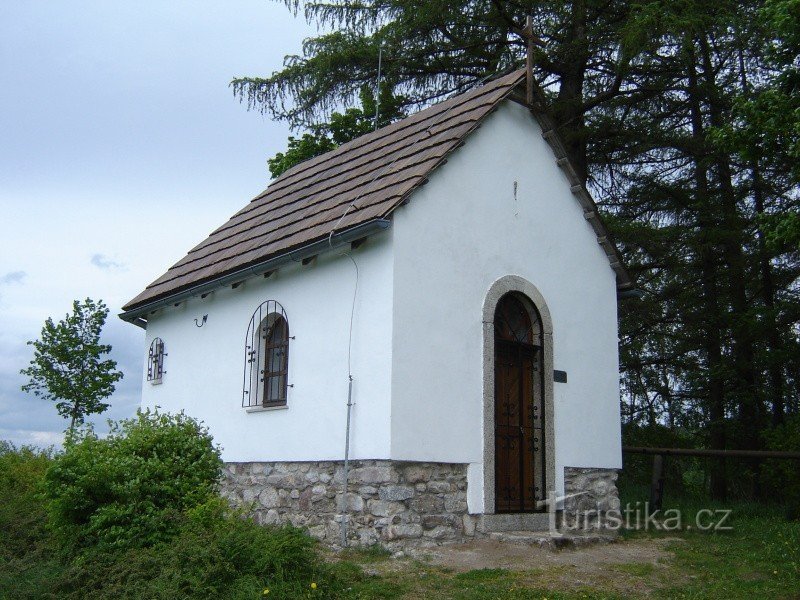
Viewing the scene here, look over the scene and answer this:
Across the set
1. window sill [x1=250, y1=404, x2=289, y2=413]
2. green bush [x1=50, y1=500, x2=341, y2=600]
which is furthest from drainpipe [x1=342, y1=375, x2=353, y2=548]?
window sill [x1=250, y1=404, x2=289, y2=413]

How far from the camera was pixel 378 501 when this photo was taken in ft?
31.9

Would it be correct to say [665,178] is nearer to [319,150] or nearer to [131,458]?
[319,150]

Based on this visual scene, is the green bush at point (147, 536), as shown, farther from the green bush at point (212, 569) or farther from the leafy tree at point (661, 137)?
the leafy tree at point (661, 137)

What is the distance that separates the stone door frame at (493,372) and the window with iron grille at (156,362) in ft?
21.2

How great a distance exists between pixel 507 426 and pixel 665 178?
11452 mm

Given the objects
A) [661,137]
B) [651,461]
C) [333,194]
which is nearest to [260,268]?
[333,194]

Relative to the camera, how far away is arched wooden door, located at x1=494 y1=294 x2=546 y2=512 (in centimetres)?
1118

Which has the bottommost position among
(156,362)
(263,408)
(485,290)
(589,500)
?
(589,500)

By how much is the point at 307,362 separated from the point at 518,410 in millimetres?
2883

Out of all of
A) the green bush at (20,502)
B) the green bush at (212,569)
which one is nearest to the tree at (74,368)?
the green bush at (20,502)

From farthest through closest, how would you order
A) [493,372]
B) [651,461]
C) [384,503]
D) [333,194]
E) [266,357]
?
[651,461], [333,194], [266,357], [493,372], [384,503]

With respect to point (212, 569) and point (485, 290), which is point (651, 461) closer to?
point (485, 290)

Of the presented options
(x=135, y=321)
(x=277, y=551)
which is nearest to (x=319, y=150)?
(x=135, y=321)

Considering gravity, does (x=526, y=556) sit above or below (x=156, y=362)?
below
